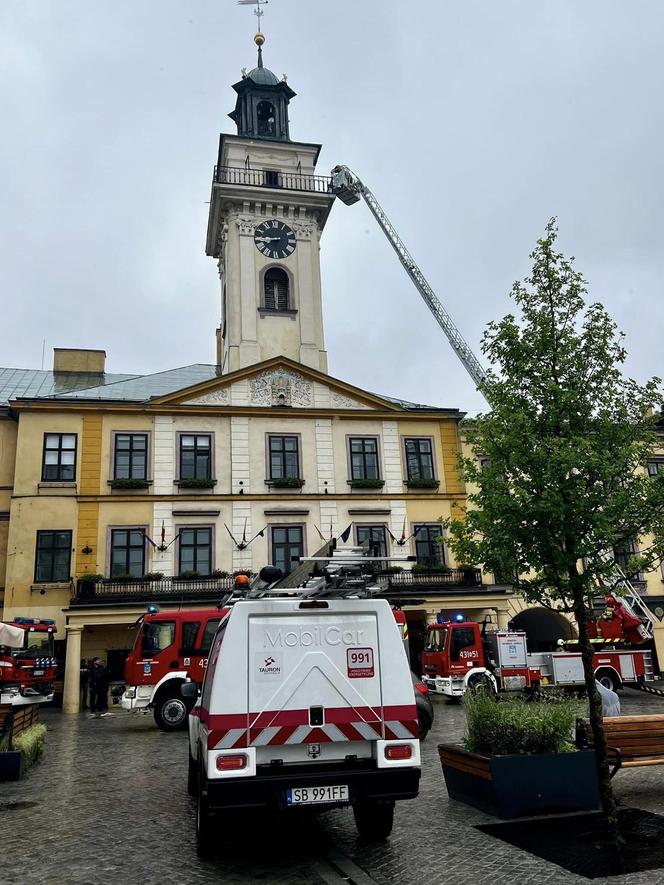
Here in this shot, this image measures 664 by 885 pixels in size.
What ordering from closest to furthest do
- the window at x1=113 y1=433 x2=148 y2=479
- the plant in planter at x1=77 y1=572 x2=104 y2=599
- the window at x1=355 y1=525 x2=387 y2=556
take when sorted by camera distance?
the plant in planter at x1=77 y1=572 x2=104 y2=599
the window at x1=113 y1=433 x2=148 y2=479
the window at x1=355 y1=525 x2=387 y2=556

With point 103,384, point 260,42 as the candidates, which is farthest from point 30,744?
point 260,42

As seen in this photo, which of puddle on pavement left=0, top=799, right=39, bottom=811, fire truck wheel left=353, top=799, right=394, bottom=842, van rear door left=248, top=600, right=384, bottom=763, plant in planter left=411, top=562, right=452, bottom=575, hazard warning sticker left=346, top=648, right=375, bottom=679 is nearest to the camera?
van rear door left=248, top=600, right=384, bottom=763

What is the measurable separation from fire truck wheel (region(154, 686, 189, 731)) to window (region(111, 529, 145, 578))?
9639 millimetres

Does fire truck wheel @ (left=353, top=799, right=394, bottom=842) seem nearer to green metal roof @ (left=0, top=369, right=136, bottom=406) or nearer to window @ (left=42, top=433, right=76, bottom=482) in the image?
window @ (left=42, top=433, right=76, bottom=482)

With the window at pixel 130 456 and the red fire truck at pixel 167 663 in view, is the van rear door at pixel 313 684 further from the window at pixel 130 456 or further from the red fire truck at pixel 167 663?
the window at pixel 130 456

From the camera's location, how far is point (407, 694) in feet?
24.9

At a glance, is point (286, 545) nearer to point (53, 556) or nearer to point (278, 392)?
point (278, 392)

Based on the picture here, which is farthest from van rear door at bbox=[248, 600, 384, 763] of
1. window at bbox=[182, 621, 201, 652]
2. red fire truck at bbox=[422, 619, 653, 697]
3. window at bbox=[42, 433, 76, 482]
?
window at bbox=[42, 433, 76, 482]

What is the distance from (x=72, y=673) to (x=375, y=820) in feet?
68.9

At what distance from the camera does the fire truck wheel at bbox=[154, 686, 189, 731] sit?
19.6m

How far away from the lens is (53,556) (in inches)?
1126

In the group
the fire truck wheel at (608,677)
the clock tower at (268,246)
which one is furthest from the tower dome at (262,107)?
the fire truck wheel at (608,677)

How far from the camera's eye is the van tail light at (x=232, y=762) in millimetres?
6902

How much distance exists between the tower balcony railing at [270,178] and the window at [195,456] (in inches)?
606
